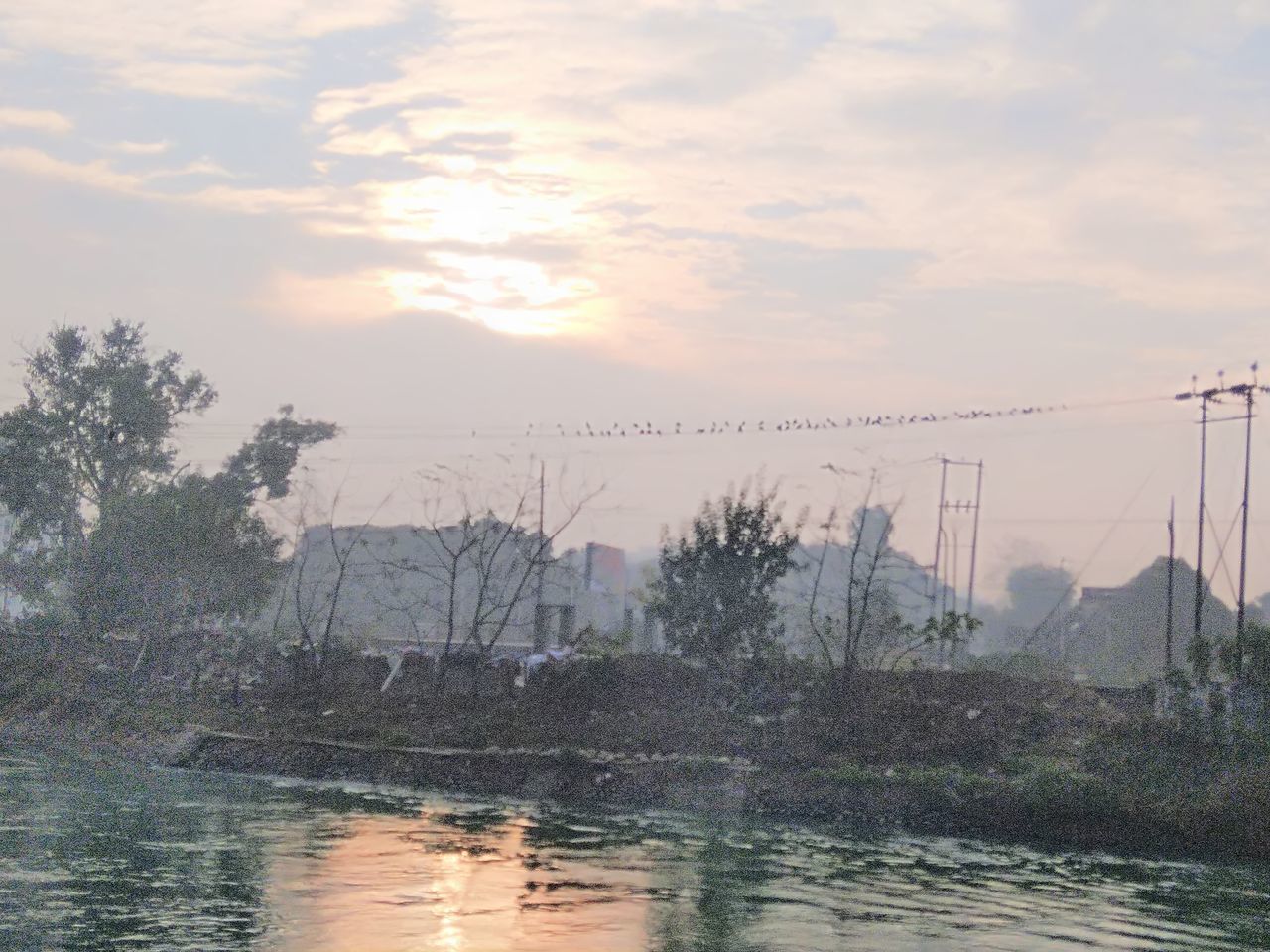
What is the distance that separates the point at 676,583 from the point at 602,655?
7.74ft

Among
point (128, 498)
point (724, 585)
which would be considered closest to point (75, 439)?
point (128, 498)

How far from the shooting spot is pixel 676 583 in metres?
33.5

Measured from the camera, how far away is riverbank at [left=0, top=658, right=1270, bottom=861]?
24.4m

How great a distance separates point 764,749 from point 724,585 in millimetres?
5034

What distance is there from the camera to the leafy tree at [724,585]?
32.7 meters

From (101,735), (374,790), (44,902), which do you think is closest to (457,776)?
(374,790)

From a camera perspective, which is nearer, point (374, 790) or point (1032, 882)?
point (1032, 882)

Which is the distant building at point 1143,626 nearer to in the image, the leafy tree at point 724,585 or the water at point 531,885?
the leafy tree at point 724,585

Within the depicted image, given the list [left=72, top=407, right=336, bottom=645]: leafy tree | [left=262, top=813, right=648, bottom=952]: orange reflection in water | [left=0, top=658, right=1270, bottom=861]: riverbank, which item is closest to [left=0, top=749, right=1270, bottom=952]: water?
[left=262, top=813, right=648, bottom=952]: orange reflection in water

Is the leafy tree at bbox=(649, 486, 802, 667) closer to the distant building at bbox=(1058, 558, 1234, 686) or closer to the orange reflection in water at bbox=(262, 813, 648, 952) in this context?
the orange reflection in water at bbox=(262, 813, 648, 952)

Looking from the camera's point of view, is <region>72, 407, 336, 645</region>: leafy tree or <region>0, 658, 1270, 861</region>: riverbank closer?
<region>0, 658, 1270, 861</region>: riverbank

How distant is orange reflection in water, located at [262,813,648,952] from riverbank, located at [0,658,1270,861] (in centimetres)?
658

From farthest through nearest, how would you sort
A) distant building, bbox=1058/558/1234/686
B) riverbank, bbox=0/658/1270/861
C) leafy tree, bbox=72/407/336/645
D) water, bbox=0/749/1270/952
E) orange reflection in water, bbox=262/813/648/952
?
distant building, bbox=1058/558/1234/686
leafy tree, bbox=72/407/336/645
riverbank, bbox=0/658/1270/861
water, bbox=0/749/1270/952
orange reflection in water, bbox=262/813/648/952

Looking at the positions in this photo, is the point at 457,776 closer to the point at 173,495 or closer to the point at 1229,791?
the point at 1229,791
